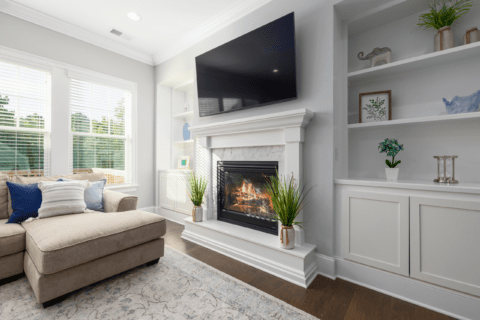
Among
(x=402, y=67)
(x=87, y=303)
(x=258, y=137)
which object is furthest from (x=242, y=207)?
(x=402, y=67)

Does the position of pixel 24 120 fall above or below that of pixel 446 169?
above

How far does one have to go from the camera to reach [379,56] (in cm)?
198

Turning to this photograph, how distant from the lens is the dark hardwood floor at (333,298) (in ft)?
4.71

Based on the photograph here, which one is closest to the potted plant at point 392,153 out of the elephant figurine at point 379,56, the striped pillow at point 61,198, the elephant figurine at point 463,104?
the elephant figurine at point 463,104

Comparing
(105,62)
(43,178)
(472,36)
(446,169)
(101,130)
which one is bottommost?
(43,178)

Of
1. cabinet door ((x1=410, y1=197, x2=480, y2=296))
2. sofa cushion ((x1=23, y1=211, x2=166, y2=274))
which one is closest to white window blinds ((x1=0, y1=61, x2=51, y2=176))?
sofa cushion ((x1=23, y1=211, x2=166, y2=274))

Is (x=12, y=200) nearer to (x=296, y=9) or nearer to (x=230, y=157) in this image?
(x=230, y=157)

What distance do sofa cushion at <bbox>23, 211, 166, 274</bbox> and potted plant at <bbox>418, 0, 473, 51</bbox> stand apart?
2.72 meters

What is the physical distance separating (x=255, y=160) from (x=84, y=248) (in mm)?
1647

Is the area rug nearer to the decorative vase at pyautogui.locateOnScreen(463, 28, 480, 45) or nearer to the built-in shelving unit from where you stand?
the built-in shelving unit

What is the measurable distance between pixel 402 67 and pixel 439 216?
3.96ft

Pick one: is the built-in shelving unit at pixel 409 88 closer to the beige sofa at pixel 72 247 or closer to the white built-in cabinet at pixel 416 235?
the white built-in cabinet at pixel 416 235

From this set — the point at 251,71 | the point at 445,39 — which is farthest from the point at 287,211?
the point at 445,39

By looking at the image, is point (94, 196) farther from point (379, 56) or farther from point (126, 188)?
point (379, 56)
